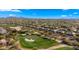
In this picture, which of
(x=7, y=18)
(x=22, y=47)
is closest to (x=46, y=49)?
(x=22, y=47)

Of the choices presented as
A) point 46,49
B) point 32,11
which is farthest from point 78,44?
point 32,11
